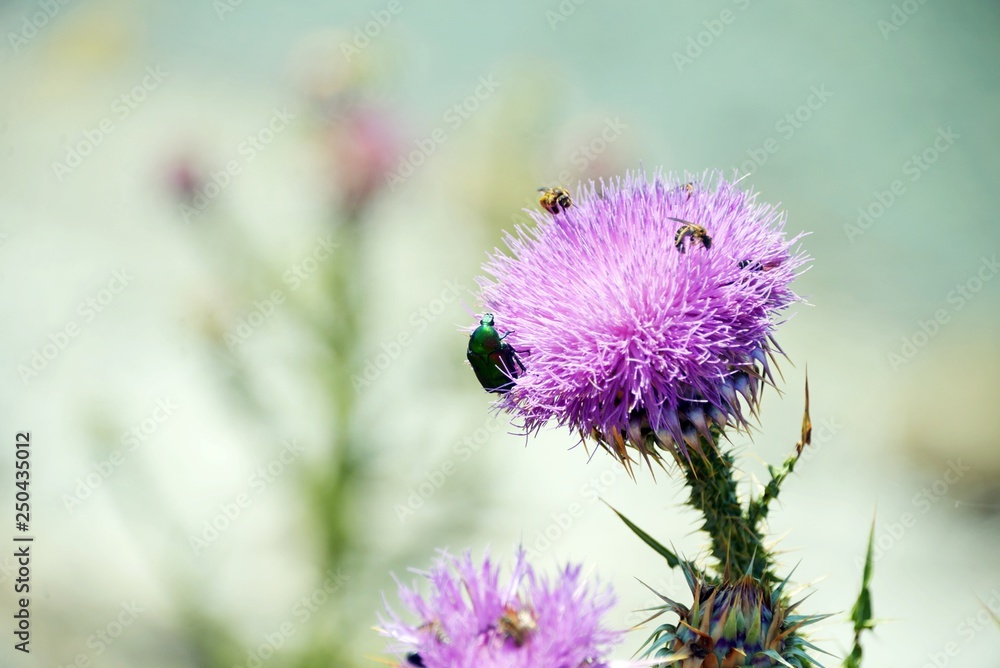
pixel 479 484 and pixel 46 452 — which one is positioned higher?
pixel 46 452

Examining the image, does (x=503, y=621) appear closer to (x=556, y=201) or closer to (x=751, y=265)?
(x=751, y=265)

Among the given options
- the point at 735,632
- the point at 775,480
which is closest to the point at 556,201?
the point at 775,480

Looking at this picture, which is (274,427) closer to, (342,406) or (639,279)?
(342,406)

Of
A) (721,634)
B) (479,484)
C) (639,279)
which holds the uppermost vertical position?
(479,484)

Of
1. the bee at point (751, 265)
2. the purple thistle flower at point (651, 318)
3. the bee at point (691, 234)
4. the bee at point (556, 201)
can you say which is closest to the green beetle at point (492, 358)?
the purple thistle flower at point (651, 318)

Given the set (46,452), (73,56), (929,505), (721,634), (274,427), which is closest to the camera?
(721,634)

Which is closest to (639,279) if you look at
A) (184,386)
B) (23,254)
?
(184,386)

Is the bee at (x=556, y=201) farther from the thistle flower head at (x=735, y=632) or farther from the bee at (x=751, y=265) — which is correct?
the thistle flower head at (x=735, y=632)

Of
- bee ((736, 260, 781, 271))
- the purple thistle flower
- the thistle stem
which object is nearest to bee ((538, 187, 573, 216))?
the purple thistle flower
